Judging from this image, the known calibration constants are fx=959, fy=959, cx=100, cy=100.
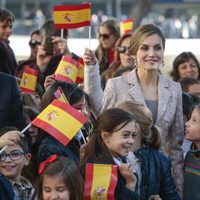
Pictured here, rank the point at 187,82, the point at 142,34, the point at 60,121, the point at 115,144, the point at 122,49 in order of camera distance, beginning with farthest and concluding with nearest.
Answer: the point at 122,49 → the point at 187,82 → the point at 142,34 → the point at 115,144 → the point at 60,121

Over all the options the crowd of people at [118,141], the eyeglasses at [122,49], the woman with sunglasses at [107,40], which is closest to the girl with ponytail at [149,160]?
the crowd of people at [118,141]

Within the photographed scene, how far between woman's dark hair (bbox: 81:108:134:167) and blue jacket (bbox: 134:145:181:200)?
1.23ft

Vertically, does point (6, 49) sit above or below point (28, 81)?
above

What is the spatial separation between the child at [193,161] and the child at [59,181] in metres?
1.17

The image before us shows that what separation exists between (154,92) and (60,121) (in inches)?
52.9

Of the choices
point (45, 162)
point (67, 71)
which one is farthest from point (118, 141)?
point (67, 71)

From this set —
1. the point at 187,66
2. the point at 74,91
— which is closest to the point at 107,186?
the point at 74,91

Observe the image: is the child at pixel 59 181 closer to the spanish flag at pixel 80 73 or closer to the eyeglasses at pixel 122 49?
the spanish flag at pixel 80 73

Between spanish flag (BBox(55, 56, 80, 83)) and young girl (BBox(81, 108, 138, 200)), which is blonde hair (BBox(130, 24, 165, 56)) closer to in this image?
young girl (BBox(81, 108, 138, 200))

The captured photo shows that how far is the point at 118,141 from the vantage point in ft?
21.2

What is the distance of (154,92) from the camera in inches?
293

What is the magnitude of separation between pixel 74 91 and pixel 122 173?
1208 mm

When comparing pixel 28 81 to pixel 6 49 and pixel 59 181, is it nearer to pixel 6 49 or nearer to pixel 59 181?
pixel 6 49

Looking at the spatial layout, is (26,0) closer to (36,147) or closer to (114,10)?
(114,10)
